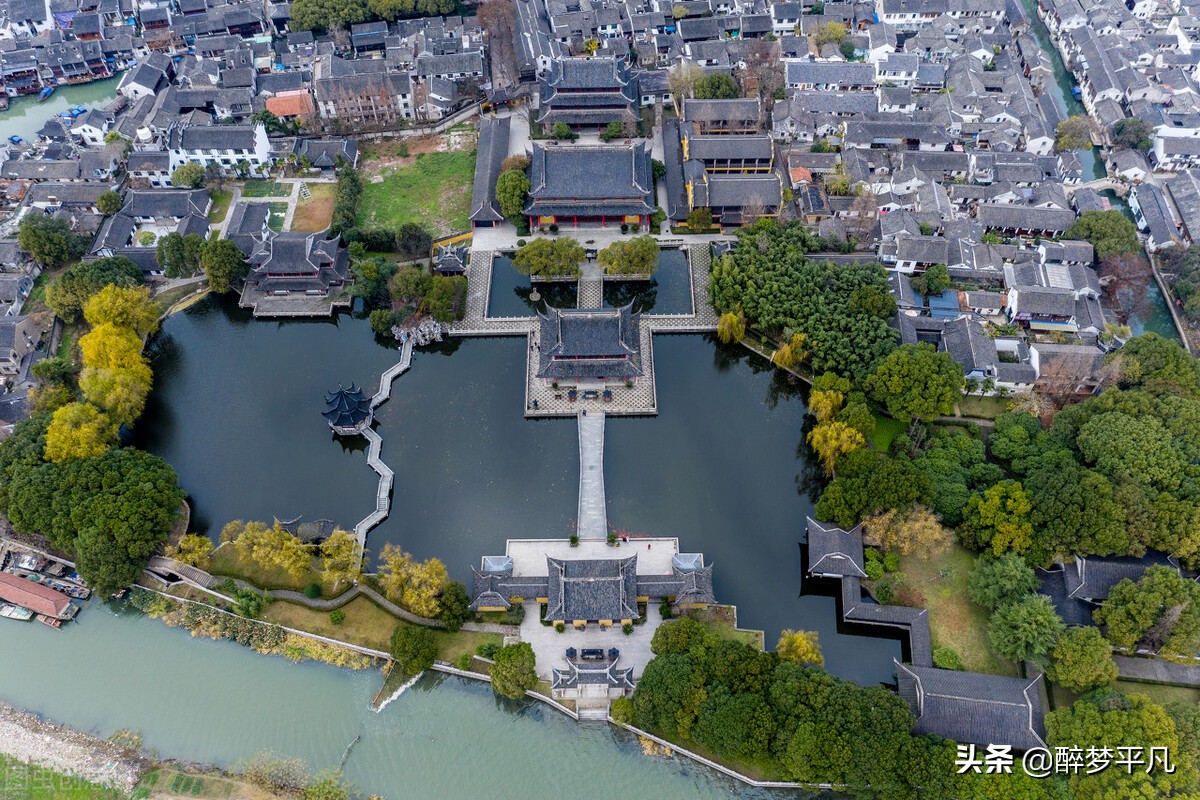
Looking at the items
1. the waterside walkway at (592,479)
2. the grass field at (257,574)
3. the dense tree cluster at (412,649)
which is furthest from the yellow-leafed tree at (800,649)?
the grass field at (257,574)

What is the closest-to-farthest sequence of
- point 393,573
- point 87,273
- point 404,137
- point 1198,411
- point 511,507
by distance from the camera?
point 393,573, point 1198,411, point 511,507, point 87,273, point 404,137

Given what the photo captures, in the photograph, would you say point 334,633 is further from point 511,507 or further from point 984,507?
point 984,507

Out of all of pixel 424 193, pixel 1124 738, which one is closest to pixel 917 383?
pixel 1124 738

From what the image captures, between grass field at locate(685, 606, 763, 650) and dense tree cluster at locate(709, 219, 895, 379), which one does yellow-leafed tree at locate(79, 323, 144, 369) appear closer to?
grass field at locate(685, 606, 763, 650)

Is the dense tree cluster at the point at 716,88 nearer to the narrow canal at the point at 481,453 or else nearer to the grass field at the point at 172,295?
the narrow canal at the point at 481,453

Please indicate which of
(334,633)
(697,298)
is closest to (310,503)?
(334,633)

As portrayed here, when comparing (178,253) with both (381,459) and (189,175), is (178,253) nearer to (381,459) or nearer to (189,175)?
(189,175)
